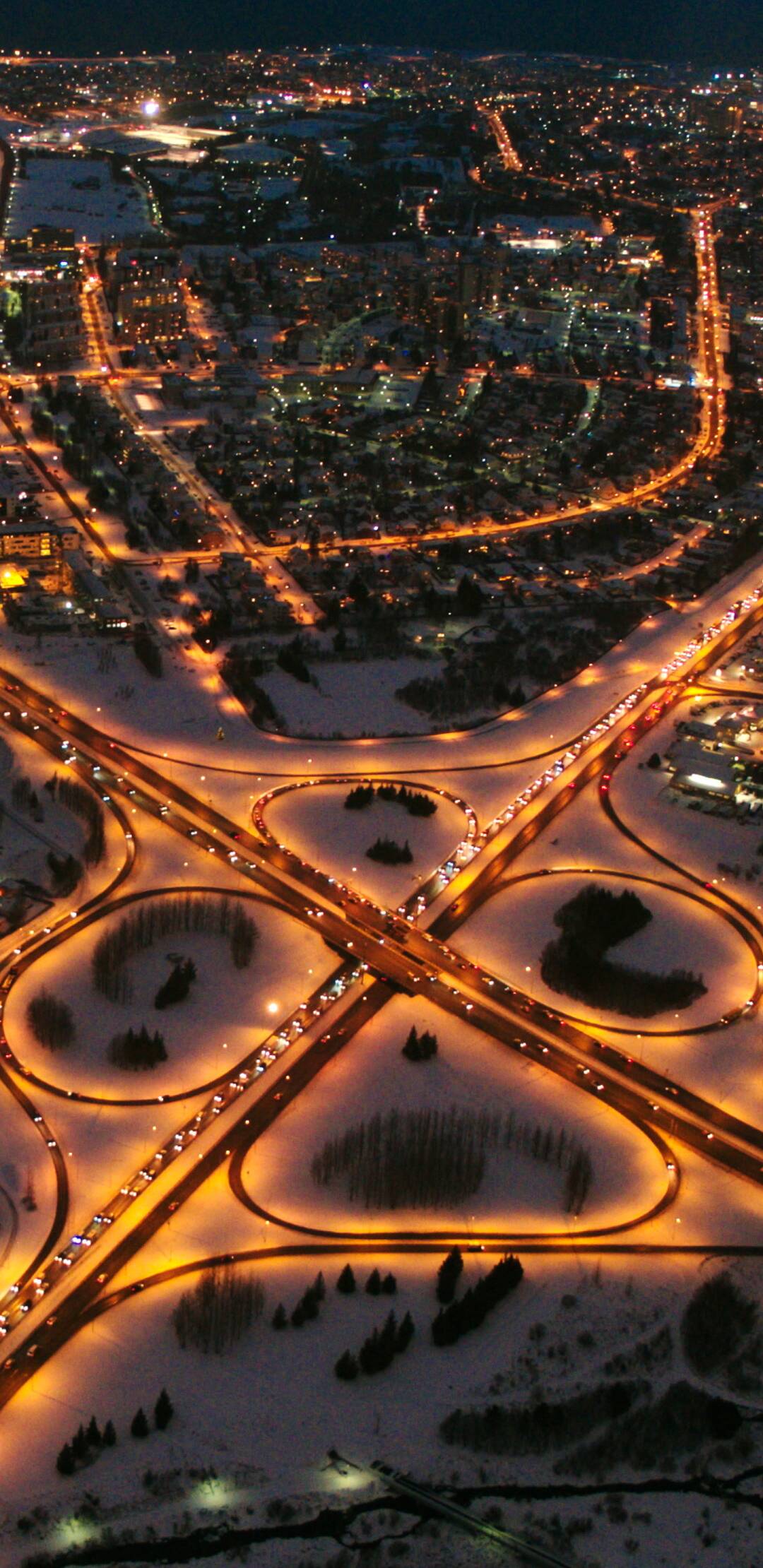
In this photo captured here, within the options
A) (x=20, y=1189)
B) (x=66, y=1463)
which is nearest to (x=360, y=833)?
(x=20, y=1189)

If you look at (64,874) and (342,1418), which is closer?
(342,1418)

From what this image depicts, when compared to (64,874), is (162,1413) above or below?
below

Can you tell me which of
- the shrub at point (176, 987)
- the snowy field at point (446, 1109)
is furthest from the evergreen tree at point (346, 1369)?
the shrub at point (176, 987)

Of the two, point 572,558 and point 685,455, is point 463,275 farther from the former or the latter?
point 572,558

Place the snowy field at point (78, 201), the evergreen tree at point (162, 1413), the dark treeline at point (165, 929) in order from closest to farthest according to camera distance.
→ 1. the evergreen tree at point (162, 1413)
2. the dark treeline at point (165, 929)
3. the snowy field at point (78, 201)

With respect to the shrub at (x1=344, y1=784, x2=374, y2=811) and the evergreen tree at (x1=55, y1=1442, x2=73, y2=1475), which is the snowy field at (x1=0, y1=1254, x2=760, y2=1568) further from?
the shrub at (x1=344, y1=784, x2=374, y2=811)

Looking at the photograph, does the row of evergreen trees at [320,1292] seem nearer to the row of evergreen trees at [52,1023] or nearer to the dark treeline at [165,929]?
the row of evergreen trees at [52,1023]

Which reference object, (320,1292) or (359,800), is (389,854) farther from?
(320,1292)
